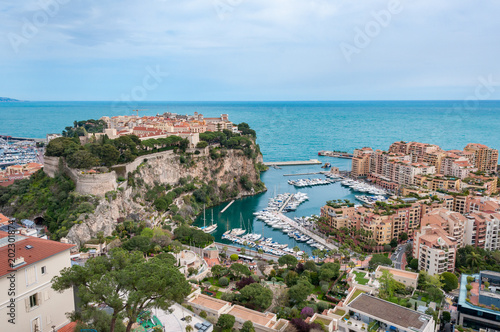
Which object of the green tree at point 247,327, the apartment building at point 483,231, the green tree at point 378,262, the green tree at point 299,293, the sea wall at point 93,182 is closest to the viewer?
the green tree at point 247,327

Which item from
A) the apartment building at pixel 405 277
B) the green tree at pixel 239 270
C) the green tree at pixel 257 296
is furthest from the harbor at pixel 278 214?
the green tree at pixel 257 296

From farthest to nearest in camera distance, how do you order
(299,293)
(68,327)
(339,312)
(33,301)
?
(299,293) < (339,312) < (68,327) < (33,301)

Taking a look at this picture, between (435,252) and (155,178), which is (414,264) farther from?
(155,178)

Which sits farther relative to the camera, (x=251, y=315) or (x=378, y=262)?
(x=378, y=262)

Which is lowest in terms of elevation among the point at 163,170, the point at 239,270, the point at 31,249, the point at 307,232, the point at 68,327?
the point at 307,232

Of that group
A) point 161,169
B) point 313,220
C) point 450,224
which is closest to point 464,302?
point 450,224

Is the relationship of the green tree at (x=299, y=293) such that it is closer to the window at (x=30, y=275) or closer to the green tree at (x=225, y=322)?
the green tree at (x=225, y=322)

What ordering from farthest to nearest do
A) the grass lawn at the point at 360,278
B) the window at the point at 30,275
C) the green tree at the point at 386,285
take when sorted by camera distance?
1. the grass lawn at the point at 360,278
2. the green tree at the point at 386,285
3. the window at the point at 30,275

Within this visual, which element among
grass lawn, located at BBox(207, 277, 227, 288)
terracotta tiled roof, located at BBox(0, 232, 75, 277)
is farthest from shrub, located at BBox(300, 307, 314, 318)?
terracotta tiled roof, located at BBox(0, 232, 75, 277)

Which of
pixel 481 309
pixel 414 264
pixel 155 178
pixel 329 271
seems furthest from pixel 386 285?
pixel 155 178
